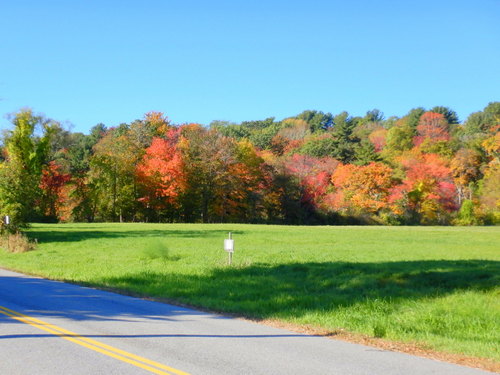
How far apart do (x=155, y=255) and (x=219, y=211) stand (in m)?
48.5

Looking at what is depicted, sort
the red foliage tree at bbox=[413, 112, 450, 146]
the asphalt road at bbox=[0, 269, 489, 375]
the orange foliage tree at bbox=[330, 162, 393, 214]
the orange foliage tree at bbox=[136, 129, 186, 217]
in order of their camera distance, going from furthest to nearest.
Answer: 1. the red foliage tree at bbox=[413, 112, 450, 146]
2. the orange foliage tree at bbox=[330, 162, 393, 214]
3. the orange foliage tree at bbox=[136, 129, 186, 217]
4. the asphalt road at bbox=[0, 269, 489, 375]

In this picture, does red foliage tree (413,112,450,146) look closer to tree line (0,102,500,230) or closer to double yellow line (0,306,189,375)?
tree line (0,102,500,230)

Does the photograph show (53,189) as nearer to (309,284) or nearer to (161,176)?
(161,176)

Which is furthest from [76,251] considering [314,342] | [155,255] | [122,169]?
[122,169]

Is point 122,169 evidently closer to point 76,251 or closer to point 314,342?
point 76,251

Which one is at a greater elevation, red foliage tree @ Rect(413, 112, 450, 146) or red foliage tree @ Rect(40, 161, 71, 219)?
red foliage tree @ Rect(413, 112, 450, 146)

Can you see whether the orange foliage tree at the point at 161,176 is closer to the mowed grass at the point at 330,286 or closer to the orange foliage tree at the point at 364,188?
the orange foliage tree at the point at 364,188

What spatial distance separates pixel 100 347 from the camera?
7.51 metres

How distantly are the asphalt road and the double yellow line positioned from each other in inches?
0.5

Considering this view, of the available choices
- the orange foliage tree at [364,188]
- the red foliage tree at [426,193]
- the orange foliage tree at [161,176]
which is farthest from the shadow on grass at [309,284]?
the red foliage tree at [426,193]

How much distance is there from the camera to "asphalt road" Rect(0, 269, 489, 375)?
21.5 ft

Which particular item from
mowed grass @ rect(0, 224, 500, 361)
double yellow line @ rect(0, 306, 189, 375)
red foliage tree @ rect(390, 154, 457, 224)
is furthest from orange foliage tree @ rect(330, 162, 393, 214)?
double yellow line @ rect(0, 306, 189, 375)

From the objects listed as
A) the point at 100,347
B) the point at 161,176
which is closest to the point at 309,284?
the point at 100,347

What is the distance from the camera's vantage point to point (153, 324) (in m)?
9.47
